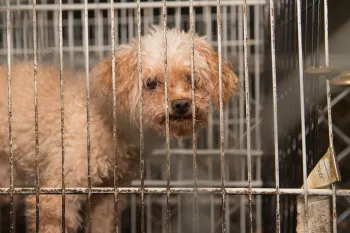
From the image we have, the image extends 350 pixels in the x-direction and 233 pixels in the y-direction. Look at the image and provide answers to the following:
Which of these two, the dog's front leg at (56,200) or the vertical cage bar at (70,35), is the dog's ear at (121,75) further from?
the vertical cage bar at (70,35)

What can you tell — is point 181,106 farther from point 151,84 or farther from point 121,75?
point 121,75

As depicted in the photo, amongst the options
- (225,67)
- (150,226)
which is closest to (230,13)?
(225,67)

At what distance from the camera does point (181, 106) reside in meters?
1.59

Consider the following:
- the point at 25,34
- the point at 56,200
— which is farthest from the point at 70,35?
the point at 56,200

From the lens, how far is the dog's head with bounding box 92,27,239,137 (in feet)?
5.47

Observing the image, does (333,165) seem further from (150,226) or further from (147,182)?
(150,226)

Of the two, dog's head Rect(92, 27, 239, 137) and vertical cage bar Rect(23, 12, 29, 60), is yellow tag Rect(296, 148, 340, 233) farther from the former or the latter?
vertical cage bar Rect(23, 12, 29, 60)

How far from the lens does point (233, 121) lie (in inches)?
96.6

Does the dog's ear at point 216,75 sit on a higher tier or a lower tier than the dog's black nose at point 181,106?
higher

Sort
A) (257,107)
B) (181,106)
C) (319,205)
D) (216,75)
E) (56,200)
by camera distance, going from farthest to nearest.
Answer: (257,107) < (216,75) < (56,200) < (181,106) < (319,205)

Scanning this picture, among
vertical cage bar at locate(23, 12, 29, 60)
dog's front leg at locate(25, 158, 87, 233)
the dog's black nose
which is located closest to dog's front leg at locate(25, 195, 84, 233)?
dog's front leg at locate(25, 158, 87, 233)

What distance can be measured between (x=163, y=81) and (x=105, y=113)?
0.25m

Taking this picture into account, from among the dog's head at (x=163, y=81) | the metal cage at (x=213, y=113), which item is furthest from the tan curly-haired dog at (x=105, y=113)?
the metal cage at (x=213, y=113)

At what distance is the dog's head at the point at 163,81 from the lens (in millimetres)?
1666
